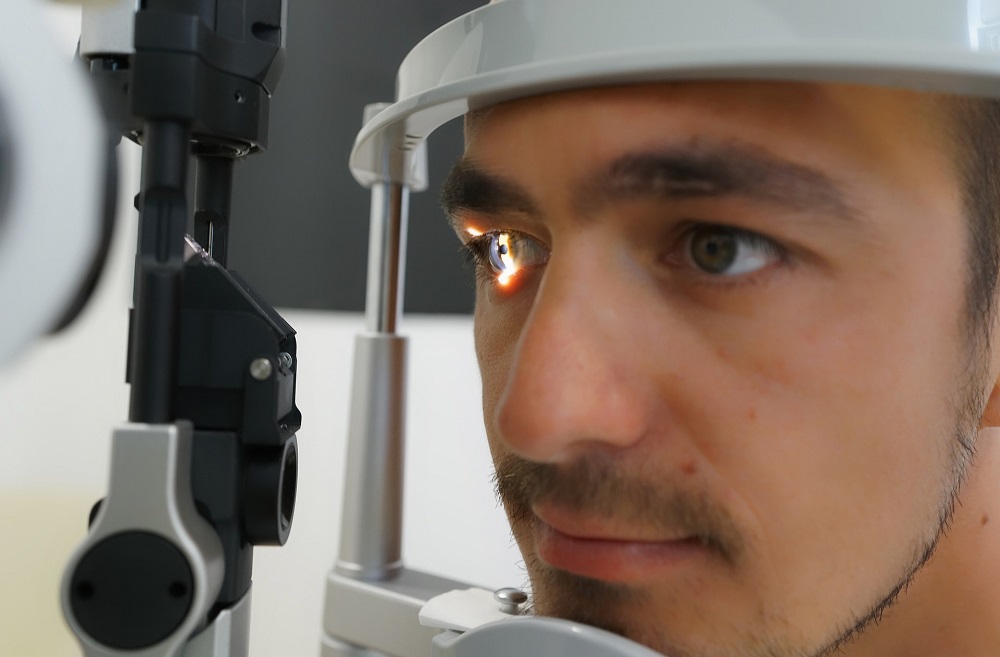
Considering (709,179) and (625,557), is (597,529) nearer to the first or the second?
(625,557)

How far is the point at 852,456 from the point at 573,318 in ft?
0.63

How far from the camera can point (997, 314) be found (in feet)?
2.02

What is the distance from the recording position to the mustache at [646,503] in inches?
22.4

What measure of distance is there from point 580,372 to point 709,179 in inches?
5.5

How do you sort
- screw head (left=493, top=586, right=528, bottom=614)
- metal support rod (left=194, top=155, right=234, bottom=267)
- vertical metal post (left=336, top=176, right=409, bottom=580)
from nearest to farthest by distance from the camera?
metal support rod (left=194, top=155, right=234, bottom=267), screw head (left=493, top=586, right=528, bottom=614), vertical metal post (left=336, top=176, right=409, bottom=580)

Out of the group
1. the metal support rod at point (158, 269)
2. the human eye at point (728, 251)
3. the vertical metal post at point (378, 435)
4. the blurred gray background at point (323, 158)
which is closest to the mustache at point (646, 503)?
the human eye at point (728, 251)

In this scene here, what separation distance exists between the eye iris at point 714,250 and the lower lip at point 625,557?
18 cm

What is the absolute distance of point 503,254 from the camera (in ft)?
2.50

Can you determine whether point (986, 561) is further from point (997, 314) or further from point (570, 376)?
point (570, 376)

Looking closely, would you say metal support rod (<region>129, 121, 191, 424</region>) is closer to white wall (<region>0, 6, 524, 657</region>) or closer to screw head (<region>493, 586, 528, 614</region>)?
screw head (<region>493, 586, 528, 614</region>)

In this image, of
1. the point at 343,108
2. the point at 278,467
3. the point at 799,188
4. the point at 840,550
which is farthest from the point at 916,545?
the point at 343,108

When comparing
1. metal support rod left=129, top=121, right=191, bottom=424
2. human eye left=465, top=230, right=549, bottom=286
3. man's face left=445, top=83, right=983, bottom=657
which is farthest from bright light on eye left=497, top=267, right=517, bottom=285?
metal support rod left=129, top=121, right=191, bottom=424

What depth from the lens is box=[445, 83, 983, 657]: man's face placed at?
1.80ft

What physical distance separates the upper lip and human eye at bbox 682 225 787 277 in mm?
169
